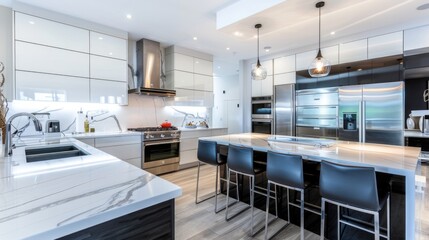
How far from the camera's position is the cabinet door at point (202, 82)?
194 inches

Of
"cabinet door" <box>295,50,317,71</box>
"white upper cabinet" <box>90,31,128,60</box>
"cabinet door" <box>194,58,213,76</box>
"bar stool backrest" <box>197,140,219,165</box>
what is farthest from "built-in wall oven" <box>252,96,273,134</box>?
"white upper cabinet" <box>90,31,128,60</box>

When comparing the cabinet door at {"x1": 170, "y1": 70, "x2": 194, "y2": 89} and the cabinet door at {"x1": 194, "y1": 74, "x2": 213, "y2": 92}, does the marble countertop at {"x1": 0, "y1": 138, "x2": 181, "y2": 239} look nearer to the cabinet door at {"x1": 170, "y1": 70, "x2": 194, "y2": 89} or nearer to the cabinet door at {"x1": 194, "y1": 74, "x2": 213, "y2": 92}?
the cabinet door at {"x1": 170, "y1": 70, "x2": 194, "y2": 89}

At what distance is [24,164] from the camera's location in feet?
4.34

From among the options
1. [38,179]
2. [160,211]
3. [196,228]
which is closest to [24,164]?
[38,179]

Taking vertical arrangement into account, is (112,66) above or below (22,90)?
above

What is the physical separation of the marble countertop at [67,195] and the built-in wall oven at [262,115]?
4.34 metres

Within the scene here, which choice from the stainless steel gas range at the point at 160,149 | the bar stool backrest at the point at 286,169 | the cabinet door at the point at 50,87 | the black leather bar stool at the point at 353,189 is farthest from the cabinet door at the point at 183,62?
the black leather bar stool at the point at 353,189

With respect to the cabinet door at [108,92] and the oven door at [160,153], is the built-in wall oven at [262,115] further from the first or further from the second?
the cabinet door at [108,92]

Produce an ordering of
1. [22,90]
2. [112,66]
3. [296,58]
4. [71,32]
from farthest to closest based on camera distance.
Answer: [296,58]
[112,66]
[71,32]
[22,90]

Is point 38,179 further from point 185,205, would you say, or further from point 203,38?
point 203,38

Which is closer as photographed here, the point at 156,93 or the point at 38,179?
the point at 38,179

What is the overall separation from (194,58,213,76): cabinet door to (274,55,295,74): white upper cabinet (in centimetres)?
165

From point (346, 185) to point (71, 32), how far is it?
160 inches

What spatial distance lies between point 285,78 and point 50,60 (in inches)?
178
